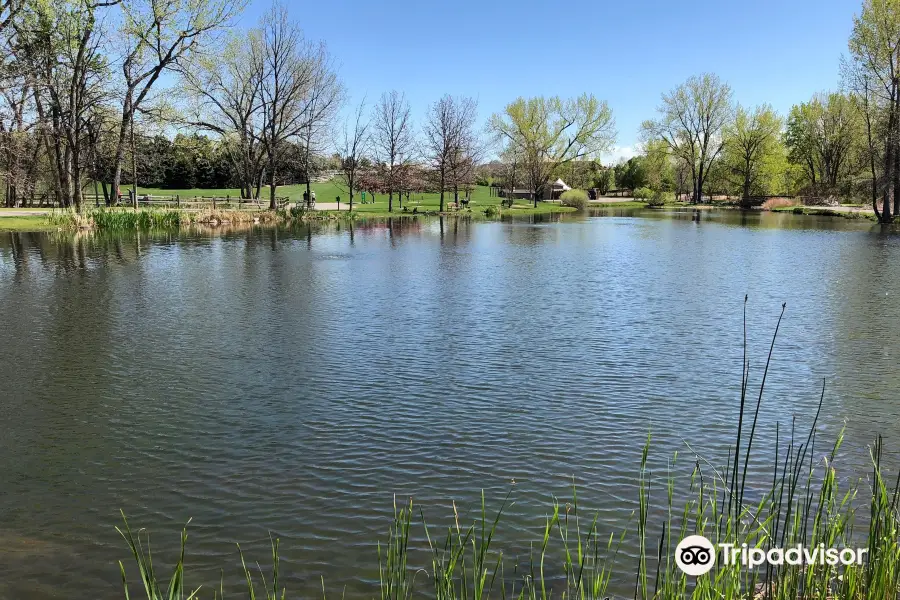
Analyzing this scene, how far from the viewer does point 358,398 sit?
8.35 meters

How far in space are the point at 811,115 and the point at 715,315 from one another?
69358mm

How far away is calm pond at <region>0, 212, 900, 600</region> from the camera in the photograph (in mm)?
5219

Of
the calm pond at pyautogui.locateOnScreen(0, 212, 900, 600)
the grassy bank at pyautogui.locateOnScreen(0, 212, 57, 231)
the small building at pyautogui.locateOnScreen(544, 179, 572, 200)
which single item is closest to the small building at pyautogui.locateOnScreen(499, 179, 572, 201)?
the small building at pyautogui.locateOnScreen(544, 179, 572, 200)

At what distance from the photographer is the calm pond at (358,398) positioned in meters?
5.22

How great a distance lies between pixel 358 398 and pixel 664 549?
437 centimetres

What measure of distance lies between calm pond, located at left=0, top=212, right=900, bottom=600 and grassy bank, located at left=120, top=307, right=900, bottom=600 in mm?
154

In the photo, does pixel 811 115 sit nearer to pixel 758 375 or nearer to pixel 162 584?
pixel 758 375

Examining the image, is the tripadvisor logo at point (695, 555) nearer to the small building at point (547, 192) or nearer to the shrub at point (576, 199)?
the shrub at point (576, 199)

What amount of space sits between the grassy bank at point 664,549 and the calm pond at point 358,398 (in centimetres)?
15

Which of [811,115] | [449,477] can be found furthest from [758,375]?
[811,115]

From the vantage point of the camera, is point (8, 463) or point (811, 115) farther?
point (811, 115)

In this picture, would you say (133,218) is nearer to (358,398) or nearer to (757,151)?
(358,398)

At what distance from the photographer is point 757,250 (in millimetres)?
27156

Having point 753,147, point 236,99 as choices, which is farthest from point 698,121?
point 236,99
